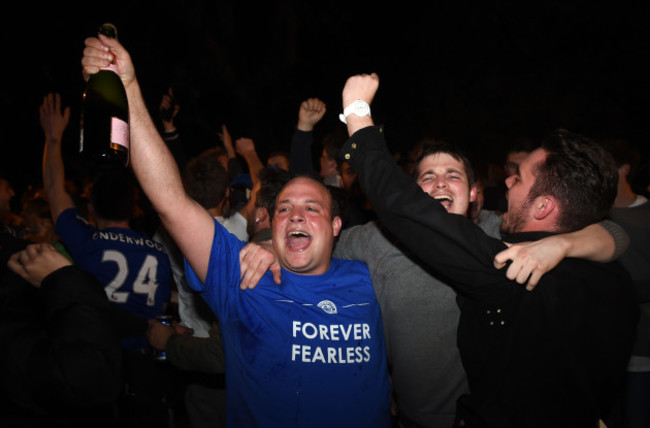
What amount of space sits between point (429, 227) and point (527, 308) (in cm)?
50

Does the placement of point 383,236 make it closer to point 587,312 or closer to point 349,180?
point 587,312


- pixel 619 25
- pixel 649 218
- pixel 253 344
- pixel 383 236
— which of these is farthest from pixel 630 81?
pixel 253 344

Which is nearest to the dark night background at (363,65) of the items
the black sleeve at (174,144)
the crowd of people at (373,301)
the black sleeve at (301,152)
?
the black sleeve at (174,144)

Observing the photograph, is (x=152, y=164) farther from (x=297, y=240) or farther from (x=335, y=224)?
(x=335, y=224)

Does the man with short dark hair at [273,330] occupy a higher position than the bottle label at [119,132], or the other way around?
the bottle label at [119,132]

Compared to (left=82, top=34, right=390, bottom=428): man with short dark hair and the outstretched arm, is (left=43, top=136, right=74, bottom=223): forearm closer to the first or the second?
(left=82, top=34, right=390, bottom=428): man with short dark hair

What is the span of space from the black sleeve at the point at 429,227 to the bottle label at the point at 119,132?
95 centimetres

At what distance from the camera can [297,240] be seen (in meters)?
2.30

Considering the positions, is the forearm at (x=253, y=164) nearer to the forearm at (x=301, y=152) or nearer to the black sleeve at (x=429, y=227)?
the forearm at (x=301, y=152)

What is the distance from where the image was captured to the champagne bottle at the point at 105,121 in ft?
5.60

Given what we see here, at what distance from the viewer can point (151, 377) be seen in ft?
11.3

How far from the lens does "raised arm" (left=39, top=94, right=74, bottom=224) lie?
3.08 metres

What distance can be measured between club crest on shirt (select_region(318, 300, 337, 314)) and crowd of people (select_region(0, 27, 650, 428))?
0.09 ft

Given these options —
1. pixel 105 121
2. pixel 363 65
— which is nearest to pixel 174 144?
pixel 105 121
